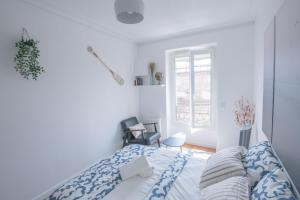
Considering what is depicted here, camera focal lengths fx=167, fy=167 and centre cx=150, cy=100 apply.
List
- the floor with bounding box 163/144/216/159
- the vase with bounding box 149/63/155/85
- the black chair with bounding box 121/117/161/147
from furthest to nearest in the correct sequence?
the vase with bounding box 149/63/155/85 < the floor with bounding box 163/144/216/159 < the black chair with bounding box 121/117/161/147

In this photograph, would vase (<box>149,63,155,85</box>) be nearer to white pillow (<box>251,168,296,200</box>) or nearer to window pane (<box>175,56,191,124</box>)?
window pane (<box>175,56,191,124</box>)

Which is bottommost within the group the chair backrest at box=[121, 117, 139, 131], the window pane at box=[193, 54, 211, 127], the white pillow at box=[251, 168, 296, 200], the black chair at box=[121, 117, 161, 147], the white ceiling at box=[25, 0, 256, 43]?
the black chair at box=[121, 117, 161, 147]

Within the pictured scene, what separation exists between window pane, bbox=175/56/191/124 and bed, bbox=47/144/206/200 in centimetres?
202

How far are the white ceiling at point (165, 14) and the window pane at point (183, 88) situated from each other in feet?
2.42

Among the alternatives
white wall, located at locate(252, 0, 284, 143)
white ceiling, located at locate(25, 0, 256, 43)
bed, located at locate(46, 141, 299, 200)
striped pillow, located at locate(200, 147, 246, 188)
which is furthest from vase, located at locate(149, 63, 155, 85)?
striped pillow, located at locate(200, 147, 246, 188)

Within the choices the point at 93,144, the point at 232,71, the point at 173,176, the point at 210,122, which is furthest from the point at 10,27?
the point at 210,122

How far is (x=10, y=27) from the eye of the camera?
5.96 feet

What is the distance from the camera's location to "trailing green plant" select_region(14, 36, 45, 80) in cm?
180

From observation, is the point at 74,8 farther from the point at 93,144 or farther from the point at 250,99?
the point at 250,99

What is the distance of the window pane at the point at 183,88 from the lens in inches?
147

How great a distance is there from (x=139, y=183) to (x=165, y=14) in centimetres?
221

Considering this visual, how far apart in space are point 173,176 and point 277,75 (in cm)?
117

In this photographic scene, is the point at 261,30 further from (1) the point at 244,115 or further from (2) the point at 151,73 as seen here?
(2) the point at 151,73

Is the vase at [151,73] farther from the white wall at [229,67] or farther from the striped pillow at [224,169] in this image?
the striped pillow at [224,169]
